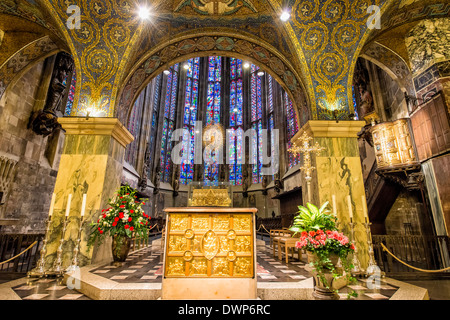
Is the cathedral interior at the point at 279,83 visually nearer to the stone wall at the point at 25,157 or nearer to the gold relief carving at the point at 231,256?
the stone wall at the point at 25,157

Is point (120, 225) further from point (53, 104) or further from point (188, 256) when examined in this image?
point (53, 104)

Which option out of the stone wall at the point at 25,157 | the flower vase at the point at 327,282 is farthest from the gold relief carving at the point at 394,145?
the stone wall at the point at 25,157

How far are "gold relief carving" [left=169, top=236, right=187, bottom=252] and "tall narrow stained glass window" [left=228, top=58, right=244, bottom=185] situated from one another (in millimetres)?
16547

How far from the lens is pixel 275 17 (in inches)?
248

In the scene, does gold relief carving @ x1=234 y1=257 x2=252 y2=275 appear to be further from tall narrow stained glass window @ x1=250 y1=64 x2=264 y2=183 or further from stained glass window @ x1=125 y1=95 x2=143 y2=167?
tall narrow stained glass window @ x1=250 y1=64 x2=264 y2=183

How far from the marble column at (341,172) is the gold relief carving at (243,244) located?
3.13 metres

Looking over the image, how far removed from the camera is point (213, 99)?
72.0ft

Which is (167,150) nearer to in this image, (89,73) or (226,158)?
(226,158)

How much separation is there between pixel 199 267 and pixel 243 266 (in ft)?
1.91

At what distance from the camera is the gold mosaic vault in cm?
292

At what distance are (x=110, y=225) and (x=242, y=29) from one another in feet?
22.1

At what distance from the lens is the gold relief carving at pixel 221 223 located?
3.09 m

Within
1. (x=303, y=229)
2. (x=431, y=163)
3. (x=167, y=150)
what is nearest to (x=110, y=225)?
(x=303, y=229)

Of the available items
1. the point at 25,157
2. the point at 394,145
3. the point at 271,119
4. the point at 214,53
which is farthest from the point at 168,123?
the point at 394,145
